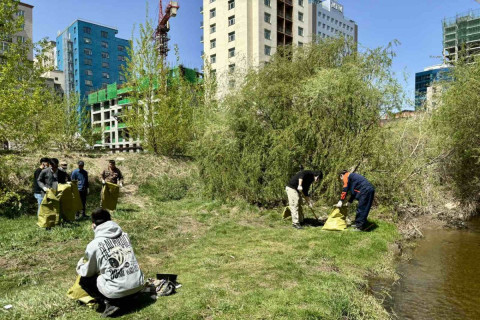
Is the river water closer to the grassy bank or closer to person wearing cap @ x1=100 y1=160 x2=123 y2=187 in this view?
the grassy bank

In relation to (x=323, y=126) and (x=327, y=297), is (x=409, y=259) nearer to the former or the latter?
(x=327, y=297)

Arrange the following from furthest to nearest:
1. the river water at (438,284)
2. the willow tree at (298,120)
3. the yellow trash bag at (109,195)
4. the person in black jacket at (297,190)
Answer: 1. the willow tree at (298,120)
2. the yellow trash bag at (109,195)
3. the person in black jacket at (297,190)
4. the river water at (438,284)

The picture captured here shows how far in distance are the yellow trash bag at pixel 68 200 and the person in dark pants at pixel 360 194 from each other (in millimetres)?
7585

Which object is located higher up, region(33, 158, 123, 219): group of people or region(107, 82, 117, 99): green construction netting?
region(107, 82, 117, 99): green construction netting

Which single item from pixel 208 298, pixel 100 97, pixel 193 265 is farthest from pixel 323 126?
pixel 100 97

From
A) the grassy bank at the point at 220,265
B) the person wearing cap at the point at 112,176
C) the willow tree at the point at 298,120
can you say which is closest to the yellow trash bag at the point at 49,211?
the grassy bank at the point at 220,265

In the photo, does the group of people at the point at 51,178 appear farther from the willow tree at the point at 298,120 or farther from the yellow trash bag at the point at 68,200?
the willow tree at the point at 298,120

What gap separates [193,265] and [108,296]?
8.27 feet

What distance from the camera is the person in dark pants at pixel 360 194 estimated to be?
29.4ft

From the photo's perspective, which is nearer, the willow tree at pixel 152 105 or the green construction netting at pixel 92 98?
the willow tree at pixel 152 105

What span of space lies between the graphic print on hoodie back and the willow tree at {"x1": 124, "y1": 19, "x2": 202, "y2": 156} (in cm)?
1600

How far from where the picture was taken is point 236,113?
42.2 feet

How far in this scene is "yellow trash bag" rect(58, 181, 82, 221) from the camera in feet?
30.1

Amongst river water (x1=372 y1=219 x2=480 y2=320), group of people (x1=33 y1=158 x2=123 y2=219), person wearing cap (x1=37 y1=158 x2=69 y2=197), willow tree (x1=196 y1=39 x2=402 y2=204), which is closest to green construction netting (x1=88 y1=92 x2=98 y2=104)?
willow tree (x1=196 y1=39 x2=402 y2=204)
